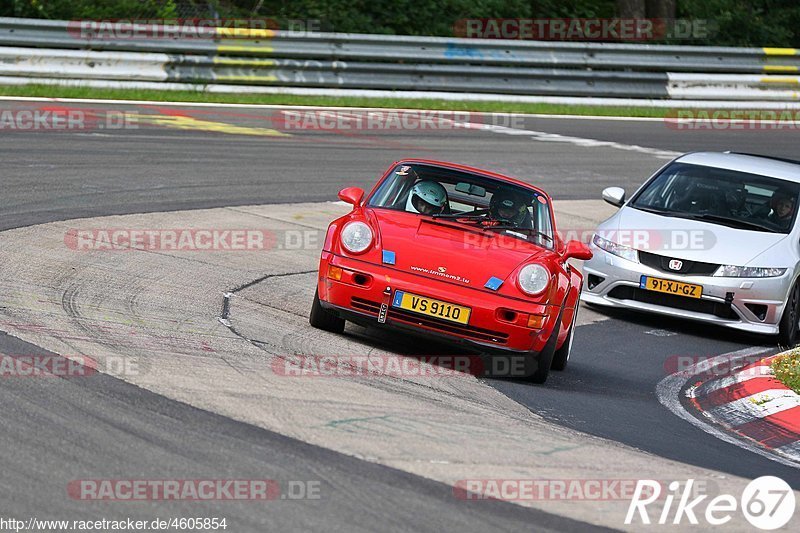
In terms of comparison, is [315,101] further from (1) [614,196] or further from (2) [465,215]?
(2) [465,215]

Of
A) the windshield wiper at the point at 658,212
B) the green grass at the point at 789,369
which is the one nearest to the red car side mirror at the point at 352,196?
the green grass at the point at 789,369

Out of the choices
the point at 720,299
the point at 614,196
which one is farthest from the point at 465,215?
the point at 614,196

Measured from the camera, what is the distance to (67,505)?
14.8ft

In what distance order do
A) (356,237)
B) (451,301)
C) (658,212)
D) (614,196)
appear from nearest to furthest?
(451,301) → (356,237) → (658,212) → (614,196)

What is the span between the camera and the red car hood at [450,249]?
25.9 ft

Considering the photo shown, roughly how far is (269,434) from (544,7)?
85.0 feet

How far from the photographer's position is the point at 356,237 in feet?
26.6

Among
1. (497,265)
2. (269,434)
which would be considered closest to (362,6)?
(497,265)

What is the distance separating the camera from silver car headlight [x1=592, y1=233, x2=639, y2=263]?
1097 cm

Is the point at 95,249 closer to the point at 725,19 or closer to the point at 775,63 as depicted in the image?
the point at 775,63

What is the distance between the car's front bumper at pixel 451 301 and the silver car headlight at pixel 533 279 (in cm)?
10

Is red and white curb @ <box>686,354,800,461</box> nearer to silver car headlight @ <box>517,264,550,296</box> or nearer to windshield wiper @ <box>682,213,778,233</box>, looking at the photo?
silver car headlight @ <box>517,264,550,296</box>

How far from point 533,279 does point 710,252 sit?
11.1ft

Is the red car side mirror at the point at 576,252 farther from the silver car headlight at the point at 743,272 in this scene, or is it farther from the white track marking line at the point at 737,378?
the silver car headlight at the point at 743,272
